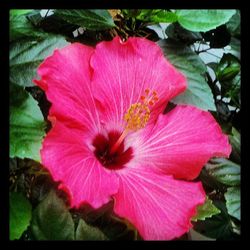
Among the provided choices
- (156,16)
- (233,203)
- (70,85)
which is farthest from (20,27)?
(233,203)

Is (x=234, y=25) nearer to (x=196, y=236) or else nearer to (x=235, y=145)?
(x=235, y=145)

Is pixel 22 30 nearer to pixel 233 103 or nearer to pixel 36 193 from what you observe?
pixel 36 193

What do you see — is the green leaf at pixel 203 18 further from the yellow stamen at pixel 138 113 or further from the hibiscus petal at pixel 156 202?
the hibiscus petal at pixel 156 202

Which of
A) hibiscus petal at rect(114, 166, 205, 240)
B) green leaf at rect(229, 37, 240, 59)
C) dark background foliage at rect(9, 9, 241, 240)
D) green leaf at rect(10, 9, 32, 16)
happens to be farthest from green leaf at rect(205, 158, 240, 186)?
green leaf at rect(10, 9, 32, 16)

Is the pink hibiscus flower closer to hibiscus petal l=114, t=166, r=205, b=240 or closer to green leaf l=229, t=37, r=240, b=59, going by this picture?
hibiscus petal l=114, t=166, r=205, b=240

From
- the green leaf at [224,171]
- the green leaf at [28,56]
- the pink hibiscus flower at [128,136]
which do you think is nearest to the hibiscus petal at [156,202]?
the pink hibiscus flower at [128,136]
